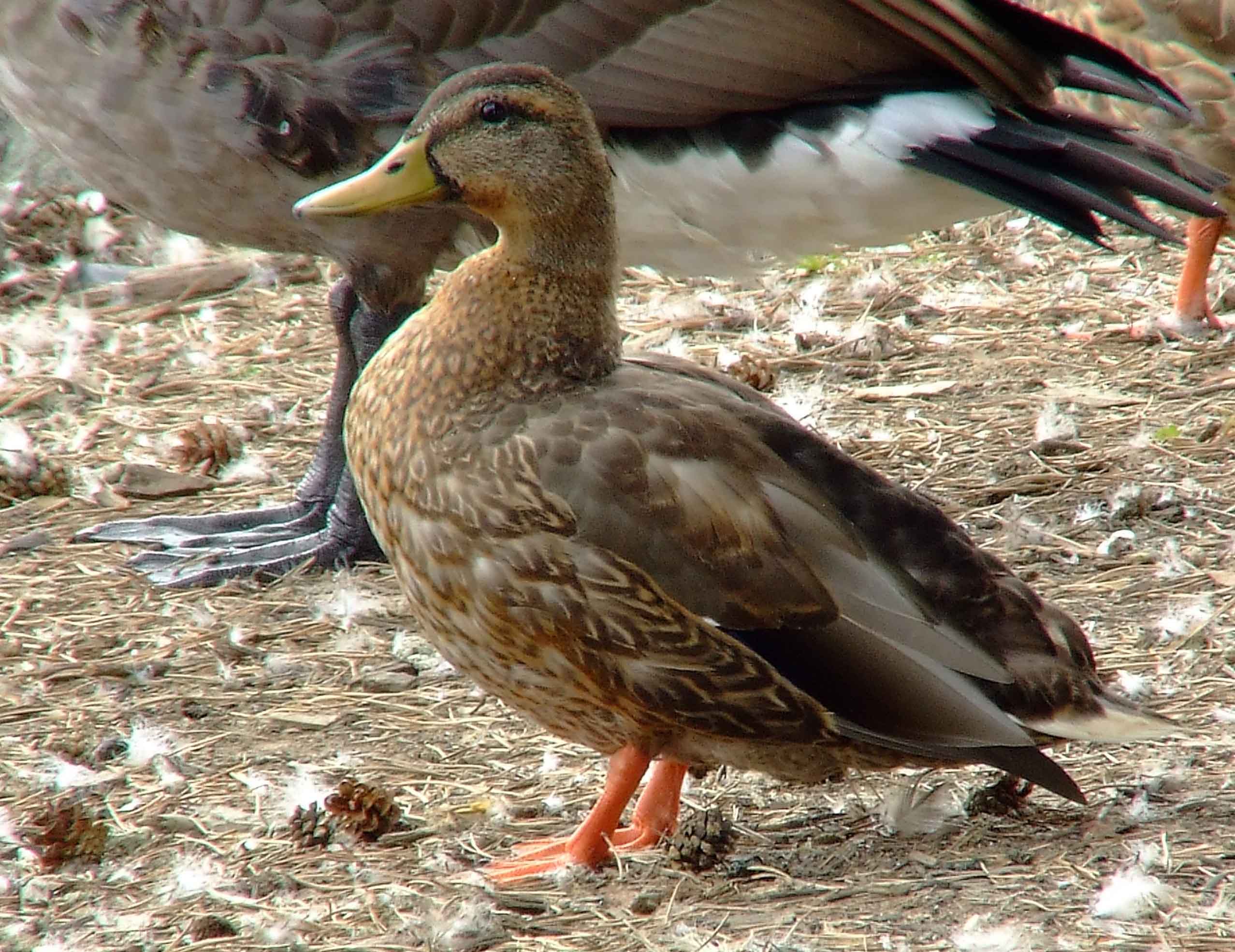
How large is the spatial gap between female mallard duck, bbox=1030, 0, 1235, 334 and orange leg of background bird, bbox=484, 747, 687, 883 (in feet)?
8.03

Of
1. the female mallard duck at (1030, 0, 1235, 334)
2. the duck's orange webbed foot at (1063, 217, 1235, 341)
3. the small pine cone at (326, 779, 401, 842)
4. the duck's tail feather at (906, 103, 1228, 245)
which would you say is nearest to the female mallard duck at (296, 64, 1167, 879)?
the small pine cone at (326, 779, 401, 842)

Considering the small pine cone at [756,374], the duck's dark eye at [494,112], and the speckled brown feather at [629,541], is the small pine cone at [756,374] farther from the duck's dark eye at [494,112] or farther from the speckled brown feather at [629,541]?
the duck's dark eye at [494,112]

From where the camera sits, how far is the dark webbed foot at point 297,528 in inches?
160

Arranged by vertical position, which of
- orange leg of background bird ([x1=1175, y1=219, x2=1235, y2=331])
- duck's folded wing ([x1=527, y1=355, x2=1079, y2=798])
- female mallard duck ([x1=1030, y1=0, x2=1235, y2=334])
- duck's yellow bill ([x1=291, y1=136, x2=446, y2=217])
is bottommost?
orange leg of background bird ([x1=1175, y1=219, x2=1235, y2=331])

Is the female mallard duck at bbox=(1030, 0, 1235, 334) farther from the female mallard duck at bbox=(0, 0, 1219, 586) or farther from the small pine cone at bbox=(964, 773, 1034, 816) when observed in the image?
the small pine cone at bbox=(964, 773, 1034, 816)

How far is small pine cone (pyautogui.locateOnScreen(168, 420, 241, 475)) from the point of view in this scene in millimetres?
4609

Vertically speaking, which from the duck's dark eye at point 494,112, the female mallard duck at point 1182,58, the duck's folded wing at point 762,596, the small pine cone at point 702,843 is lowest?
the small pine cone at point 702,843

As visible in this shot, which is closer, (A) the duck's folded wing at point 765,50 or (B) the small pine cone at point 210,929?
(B) the small pine cone at point 210,929

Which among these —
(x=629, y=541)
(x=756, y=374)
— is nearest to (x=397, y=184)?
(x=629, y=541)

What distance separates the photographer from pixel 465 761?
316cm

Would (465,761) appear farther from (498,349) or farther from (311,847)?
(498,349)

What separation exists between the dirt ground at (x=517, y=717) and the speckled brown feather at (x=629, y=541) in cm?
21

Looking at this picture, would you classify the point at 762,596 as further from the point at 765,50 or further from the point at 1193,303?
the point at 1193,303

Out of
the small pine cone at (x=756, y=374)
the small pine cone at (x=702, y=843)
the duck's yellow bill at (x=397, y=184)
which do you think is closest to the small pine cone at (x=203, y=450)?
the small pine cone at (x=756, y=374)
